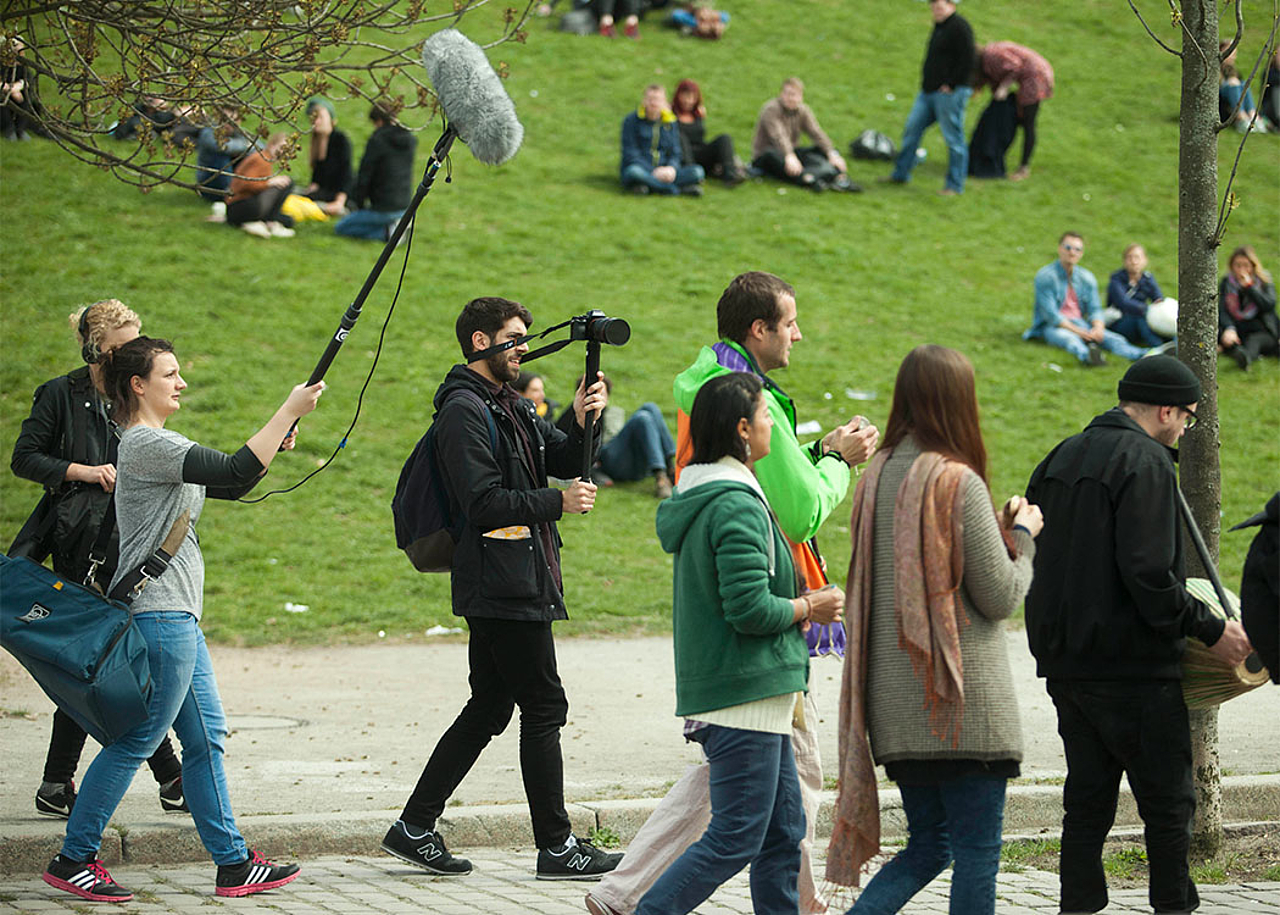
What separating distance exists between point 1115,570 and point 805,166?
16.8 metres

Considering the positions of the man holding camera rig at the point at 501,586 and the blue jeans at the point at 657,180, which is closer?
the man holding camera rig at the point at 501,586

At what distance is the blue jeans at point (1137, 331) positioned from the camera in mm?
16875

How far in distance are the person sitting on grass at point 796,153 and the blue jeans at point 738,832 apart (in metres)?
16.9

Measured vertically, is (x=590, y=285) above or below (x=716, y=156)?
below

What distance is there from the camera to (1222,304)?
54.6 ft

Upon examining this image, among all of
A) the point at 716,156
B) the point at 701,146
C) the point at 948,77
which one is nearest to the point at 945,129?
the point at 948,77

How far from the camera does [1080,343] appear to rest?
660 inches

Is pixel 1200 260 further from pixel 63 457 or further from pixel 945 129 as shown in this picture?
pixel 945 129

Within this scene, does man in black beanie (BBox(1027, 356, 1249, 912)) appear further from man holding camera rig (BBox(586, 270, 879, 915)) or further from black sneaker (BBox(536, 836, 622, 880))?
black sneaker (BBox(536, 836, 622, 880))

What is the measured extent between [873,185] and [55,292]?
11.6 m

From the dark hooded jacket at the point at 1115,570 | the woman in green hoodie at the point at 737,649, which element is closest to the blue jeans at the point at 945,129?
the dark hooded jacket at the point at 1115,570

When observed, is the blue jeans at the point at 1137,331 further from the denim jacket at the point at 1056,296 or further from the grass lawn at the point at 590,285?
the grass lawn at the point at 590,285

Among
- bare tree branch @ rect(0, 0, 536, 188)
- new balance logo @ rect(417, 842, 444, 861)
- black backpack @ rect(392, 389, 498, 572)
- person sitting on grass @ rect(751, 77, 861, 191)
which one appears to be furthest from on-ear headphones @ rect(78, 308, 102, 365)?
person sitting on grass @ rect(751, 77, 861, 191)

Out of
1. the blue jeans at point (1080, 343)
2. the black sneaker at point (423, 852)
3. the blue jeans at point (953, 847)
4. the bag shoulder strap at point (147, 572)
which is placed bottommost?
the black sneaker at point (423, 852)
